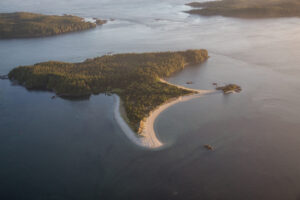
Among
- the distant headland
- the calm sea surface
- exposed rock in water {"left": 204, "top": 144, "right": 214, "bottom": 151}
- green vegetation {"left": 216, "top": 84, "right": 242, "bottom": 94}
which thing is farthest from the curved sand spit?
exposed rock in water {"left": 204, "top": 144, "right": 214, "bottom": 151}

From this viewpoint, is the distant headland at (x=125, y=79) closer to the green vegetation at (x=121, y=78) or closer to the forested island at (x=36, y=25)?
the green vegetation at (x=121, y=78)

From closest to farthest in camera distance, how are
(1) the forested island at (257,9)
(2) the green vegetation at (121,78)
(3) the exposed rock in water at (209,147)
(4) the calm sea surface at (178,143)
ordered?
(4) the calm sea surface at (178,143) → (3) the exposed rock in water at (209,147) → (2) the green vegetation at (121,78) → (1) the forested island at (257,9)

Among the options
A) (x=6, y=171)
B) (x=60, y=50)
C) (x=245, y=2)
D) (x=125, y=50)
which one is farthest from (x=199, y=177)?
(x=245, y=2)

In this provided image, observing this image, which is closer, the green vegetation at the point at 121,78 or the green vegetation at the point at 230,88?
the green vegetation at the point at 121,78

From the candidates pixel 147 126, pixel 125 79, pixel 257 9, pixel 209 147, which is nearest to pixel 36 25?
pixel 125 79

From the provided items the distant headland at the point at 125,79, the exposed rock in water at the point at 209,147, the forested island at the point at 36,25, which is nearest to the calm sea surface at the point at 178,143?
the exposed rock in water at the point at 209,147

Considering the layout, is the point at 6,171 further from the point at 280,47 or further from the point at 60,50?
the point at 280,47

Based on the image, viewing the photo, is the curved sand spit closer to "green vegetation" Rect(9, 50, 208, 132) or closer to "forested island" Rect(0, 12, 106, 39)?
"green vegetation" Rect(9, 50, 208, 132)
